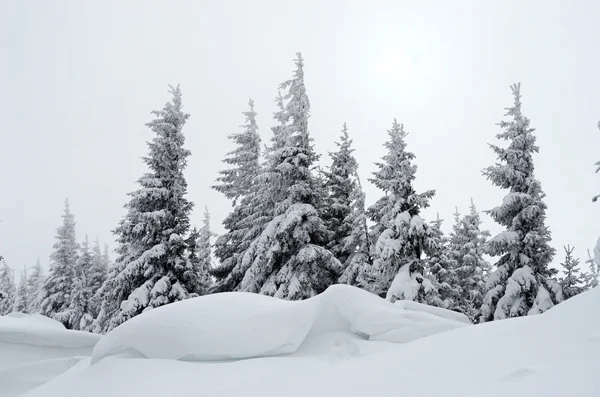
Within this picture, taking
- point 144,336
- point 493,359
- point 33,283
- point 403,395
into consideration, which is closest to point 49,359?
point 144,336

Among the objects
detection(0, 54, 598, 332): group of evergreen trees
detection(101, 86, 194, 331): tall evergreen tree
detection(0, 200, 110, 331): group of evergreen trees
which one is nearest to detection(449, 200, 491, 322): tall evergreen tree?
detection(0, 54, 598, 332): group of evergreen trees

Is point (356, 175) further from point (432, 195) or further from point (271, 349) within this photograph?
point (271, 349)

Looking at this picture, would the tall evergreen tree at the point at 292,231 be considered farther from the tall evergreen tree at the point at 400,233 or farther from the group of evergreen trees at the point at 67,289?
the group of evergreen trees at the point at 67,289

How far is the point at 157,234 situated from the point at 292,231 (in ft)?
20.1

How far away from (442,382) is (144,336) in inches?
177

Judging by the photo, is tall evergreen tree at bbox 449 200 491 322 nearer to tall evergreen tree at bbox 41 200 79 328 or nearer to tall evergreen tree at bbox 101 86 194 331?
tall evergreen tree at bbox 101 86 194 331

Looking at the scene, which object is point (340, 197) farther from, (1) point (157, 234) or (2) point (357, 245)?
(1) point (157, 234)

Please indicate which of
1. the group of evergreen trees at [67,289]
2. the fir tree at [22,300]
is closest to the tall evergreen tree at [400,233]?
the group of evergreen trees at [67,289]

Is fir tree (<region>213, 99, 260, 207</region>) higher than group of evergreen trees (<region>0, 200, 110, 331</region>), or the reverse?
fir tree (<region>213, 99, 260, 207</region>)

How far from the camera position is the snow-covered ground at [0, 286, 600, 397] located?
319 cm

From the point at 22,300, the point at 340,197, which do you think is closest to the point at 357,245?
the point at 340,197

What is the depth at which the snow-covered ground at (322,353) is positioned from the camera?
10.5ft

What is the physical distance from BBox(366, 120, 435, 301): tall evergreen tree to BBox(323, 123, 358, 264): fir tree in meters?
2.89

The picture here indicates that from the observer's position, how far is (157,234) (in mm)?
16328
